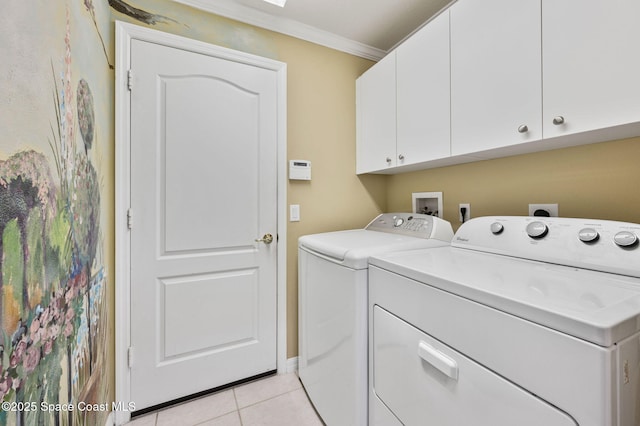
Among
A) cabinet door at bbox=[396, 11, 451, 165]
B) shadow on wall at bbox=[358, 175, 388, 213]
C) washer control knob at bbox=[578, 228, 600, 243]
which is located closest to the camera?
washer control knob at bbox=[578, 228, 600, 243]

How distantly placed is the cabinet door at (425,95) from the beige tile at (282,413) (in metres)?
1.61

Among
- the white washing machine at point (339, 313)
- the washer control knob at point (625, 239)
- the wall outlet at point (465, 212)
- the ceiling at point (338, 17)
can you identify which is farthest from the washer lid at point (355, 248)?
the ceiling at point (338, 17)

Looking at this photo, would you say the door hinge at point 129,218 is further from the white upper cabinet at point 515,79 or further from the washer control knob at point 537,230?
the washer control knob at point 537,230

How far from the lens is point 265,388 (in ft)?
5.57

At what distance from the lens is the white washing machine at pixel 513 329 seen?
498mm

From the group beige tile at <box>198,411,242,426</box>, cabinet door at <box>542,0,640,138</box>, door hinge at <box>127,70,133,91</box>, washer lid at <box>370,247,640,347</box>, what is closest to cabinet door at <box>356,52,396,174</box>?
cabinet door at <box>542,0,640,138</box>

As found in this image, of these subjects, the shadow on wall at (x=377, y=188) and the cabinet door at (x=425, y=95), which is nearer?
the cabinet door at (x=425, y=95)

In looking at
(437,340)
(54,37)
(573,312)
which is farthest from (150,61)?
(573,312)

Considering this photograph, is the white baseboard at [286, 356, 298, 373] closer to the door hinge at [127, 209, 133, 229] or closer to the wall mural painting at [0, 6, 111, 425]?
the wall mural painting at [0, 6, 111, 425]

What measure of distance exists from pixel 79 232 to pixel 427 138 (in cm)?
171

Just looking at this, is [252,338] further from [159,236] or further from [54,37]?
[54,37]

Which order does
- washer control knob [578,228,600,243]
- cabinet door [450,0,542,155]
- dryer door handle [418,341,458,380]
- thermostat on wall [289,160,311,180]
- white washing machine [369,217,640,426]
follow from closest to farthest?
white washing machine [369,217,640,426] → dryer door handle [418,341,458,380] → washer control knob [578,228,600,243] → cabinet door [450,0,542,155] → thermostat on wall [289,160,311,180]

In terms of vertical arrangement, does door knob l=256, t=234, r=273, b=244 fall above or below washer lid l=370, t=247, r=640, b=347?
above

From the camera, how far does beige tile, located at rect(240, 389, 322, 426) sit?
143 centimetres
